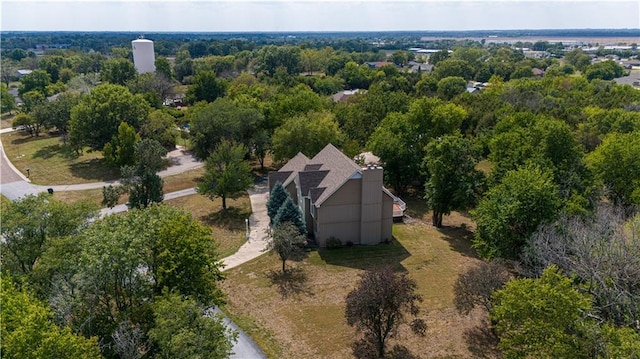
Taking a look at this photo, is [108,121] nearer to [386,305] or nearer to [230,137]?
[230,137]

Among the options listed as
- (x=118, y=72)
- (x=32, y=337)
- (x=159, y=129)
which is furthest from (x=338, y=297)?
(x=118, y=72)

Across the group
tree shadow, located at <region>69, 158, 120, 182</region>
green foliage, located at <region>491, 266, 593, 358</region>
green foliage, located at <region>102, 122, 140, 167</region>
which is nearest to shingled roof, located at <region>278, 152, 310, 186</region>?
green foliage, located at <region>102, 122, 140, 167</region>

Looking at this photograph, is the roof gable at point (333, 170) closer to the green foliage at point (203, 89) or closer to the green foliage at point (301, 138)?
the green foliage at point (301, 138)

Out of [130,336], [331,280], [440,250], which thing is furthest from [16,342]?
[440,250]

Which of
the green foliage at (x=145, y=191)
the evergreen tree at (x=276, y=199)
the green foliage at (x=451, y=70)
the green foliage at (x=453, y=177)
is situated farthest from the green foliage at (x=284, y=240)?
the green foliage at (x=451, y=70)

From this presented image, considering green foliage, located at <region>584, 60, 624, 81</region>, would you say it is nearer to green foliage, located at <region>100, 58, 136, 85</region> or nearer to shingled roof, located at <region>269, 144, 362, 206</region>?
shingled roof, located at <region>269, 144, 362, 206</region>
